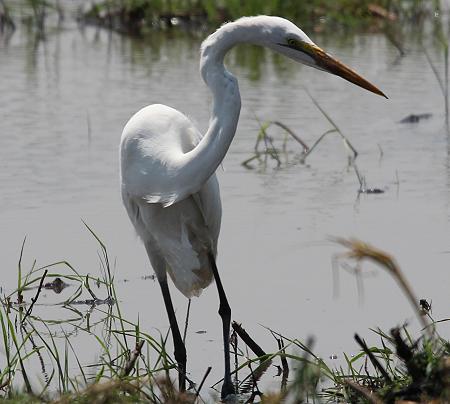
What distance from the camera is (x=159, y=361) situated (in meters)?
3.83

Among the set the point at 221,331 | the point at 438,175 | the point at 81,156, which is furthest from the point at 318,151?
the point at 221,331

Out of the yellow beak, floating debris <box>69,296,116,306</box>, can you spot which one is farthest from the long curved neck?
floating debris <box>69,296,116,306</box>

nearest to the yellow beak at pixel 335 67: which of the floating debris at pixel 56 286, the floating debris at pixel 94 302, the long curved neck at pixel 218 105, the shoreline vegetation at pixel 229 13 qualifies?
the long curved neck at pixel 218 105

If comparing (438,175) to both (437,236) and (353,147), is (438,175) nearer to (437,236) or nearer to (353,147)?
(353,147)

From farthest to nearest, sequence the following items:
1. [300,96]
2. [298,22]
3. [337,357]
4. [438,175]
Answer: [298,22], [300,96], [438,175], [337,357]

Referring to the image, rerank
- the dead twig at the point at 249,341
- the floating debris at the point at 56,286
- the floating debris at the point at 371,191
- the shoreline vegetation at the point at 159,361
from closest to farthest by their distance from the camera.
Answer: the shoreline vegetation at the point at 159,361, the dead twig at the point at 249,341, the floating debris at the point at 56,286, the floating debris at the point at 371,191

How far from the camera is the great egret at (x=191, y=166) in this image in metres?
3.70

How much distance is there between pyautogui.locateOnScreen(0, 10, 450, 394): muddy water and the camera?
462cm

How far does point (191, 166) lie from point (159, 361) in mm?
639

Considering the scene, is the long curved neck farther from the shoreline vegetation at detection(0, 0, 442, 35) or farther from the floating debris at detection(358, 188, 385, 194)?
the shoreline vegetation at detection(0, 0, 442, 35)

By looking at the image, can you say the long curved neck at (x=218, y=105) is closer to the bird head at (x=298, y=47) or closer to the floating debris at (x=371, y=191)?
the bird head at (x=298, y=47)

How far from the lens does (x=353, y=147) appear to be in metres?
7.25

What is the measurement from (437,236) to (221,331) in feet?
4.66

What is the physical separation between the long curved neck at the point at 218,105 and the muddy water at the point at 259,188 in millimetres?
410
